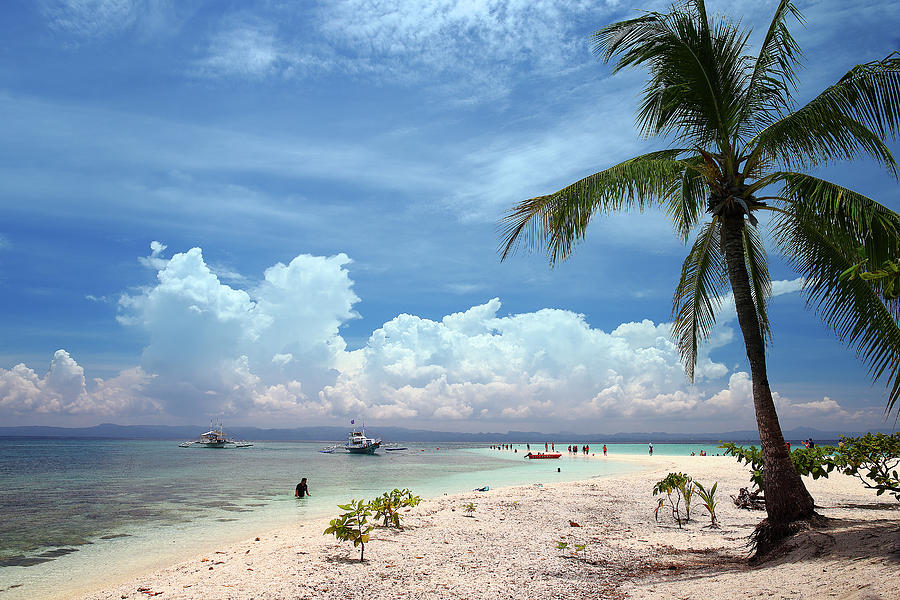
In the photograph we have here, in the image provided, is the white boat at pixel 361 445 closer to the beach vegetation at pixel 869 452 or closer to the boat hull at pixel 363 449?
the boat hull at pixel 363 449

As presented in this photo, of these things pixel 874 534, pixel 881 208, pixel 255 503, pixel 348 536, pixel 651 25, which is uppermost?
pixel 651 25

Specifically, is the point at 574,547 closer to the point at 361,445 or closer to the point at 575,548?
the point at 575,548

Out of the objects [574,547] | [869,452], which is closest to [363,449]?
[574,547]

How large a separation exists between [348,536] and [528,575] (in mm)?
3002

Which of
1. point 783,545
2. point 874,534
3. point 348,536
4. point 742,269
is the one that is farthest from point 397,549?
point 742,269

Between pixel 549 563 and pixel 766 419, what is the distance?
408 centimetres

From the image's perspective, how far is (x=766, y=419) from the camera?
7.88 m

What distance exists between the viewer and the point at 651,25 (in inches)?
339

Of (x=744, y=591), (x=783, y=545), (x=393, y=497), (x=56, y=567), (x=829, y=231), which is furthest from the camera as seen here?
(x=393, y=497)

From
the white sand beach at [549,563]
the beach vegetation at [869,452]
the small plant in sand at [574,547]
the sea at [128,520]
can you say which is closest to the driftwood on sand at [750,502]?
the white sand beach at [549,563]

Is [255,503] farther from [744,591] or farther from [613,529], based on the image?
[744,591]

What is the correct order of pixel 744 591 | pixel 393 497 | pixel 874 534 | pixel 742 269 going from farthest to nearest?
pixel 393 497 → pixel 742 269 → pixel 874 534 → pixel 744 591

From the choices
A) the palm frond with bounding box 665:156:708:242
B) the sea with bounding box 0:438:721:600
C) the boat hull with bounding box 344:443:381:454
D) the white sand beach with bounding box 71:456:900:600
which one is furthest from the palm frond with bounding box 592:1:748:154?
the boat hull with bounding box 344:443:381:454

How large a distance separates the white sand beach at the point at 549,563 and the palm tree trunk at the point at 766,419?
531 mm
